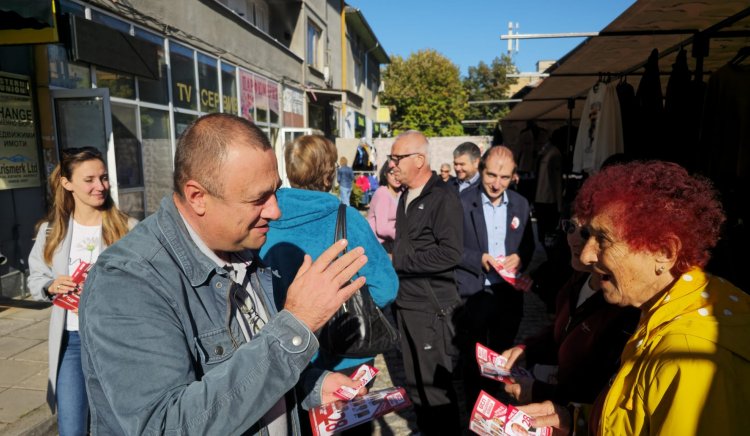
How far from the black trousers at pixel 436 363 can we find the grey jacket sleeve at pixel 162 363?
7.02 feet

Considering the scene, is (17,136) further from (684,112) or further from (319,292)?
(684,112)

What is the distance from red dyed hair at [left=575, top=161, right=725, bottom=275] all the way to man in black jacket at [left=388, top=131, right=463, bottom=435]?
62.9 inches

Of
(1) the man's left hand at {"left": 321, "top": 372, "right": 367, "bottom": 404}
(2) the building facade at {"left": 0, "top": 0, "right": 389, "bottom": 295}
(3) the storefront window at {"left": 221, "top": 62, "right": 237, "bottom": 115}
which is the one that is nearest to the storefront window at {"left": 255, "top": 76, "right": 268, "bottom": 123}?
(2) the building facade at {"left": 0, "top": 0, "right": 389, "bottom": 295}

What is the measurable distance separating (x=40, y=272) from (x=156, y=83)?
6.66 m

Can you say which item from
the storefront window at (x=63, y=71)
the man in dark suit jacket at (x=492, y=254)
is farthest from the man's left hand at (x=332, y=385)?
the storefront window at (x=63, y=71)

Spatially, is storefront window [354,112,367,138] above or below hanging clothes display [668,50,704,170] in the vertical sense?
above

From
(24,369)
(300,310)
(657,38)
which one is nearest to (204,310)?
(300,310)

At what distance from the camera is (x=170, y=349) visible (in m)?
1.18

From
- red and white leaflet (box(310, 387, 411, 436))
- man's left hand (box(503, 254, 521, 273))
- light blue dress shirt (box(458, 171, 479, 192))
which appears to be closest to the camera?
red and white leaflet (box(310, 387, 411, 436))

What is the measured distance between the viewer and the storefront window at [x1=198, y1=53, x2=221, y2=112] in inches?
404

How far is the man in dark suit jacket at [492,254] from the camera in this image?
140 inches

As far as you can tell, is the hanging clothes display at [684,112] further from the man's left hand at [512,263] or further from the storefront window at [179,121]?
the storefront window at [179,121]

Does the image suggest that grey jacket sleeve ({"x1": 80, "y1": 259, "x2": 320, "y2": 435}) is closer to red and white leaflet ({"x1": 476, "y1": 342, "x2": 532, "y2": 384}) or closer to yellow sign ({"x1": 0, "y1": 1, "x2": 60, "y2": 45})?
red and white leaflet ({"x1": 476, "y1": 342, "x2": 532, "y2": 384})

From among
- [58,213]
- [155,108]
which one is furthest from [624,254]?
[155,108]
